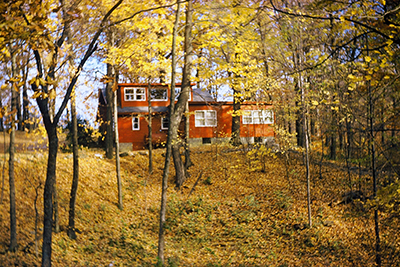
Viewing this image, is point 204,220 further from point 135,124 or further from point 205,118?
point 205,118

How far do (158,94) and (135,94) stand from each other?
1.78 metres

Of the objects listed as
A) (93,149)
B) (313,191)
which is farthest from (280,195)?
(93,149)

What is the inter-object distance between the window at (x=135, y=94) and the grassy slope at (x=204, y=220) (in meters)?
7.64

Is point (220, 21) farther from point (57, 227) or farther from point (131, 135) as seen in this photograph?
point (131, 135)

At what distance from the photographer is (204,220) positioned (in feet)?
46.5

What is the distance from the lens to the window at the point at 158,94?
26281mm

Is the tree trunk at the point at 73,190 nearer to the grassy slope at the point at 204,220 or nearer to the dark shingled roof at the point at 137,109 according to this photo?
the grassy slope at the point at 204,220

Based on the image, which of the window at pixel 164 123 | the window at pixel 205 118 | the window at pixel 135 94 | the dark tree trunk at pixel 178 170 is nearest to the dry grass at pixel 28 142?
the dark tree trunk at pixel 178 170

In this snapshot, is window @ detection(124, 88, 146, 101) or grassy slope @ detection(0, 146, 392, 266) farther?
window @ detection(124, 88, 146, 101)

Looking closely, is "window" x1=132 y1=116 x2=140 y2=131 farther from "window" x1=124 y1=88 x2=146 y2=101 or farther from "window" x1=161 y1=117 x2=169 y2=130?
"window" x1=161 y1=117 x2=169 y2=130

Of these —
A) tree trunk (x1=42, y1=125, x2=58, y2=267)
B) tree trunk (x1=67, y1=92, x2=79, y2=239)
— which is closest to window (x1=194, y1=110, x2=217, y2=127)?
tree trunk (x1=67, y1=92, x2=79, y2=239)

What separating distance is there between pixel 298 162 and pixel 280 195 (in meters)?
4.95

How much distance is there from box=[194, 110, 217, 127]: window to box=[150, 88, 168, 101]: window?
2823mm

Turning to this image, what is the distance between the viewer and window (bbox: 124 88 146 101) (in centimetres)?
2572
